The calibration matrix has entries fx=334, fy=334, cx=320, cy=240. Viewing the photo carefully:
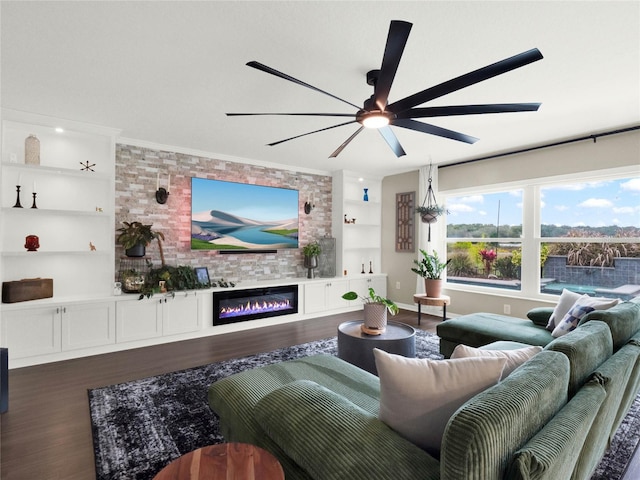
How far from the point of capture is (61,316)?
11.3 feet

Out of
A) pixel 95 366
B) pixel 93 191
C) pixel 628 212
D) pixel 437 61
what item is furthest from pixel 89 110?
pixel 628 212

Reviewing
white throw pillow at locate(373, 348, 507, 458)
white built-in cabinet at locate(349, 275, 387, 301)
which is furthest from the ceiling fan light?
white built-in cabinet at locate(349, 275, 387, 301)

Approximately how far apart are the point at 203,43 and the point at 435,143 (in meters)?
3.14

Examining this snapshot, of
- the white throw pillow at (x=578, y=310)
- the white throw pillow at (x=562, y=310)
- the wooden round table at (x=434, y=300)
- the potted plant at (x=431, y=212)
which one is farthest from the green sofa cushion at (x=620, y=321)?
the potted plant at (x=431, y=212)

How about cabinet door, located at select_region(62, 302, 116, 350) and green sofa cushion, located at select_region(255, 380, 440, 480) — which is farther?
cabinet door, located at select_region(62, 302, 116, 350)

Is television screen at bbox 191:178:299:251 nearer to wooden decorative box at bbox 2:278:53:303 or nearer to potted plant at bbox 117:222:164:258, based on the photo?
potted plant at bbox 117:222:164:258

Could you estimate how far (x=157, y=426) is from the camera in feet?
7.41

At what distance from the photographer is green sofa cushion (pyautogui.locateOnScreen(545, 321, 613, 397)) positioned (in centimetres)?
138

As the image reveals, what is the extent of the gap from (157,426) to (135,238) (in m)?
2.39

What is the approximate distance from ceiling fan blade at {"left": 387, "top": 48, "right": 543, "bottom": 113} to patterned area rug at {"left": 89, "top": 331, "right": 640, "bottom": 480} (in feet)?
7.43

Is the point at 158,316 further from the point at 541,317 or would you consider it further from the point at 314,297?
the point at 541,317

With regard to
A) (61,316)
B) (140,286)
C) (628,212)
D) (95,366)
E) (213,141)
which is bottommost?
(95,366)

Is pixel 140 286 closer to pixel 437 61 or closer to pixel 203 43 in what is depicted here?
pixel 203 43

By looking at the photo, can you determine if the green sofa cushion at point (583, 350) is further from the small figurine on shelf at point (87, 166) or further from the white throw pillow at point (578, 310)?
the small figurine on shelf at point (87, 166)
